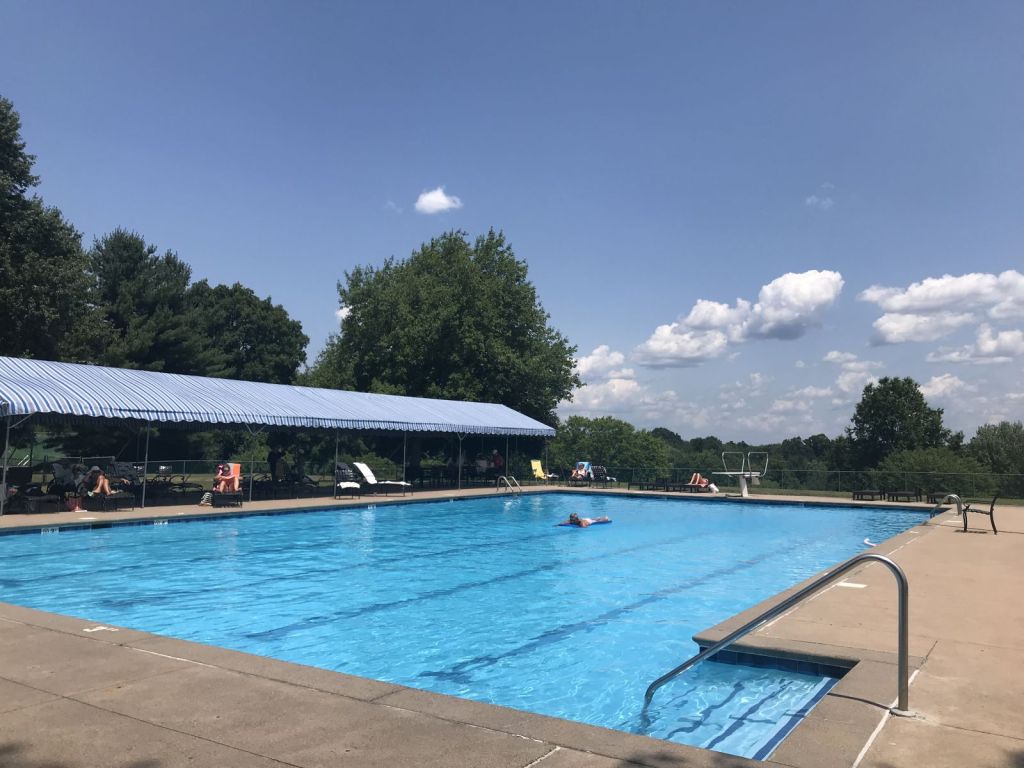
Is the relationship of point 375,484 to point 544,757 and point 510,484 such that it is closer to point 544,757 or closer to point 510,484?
point 510,484

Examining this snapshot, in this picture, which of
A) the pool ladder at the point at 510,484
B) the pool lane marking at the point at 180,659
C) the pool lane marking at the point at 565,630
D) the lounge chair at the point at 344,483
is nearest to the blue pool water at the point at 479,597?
the pool lane marking at the point at 565,630

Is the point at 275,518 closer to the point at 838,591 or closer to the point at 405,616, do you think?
the point at 405,616

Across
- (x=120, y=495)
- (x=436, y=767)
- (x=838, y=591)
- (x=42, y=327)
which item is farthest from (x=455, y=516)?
(x=42, y=327)

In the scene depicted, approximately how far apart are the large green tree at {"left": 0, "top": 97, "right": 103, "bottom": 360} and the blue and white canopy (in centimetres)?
892

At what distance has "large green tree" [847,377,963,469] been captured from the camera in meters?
49.5

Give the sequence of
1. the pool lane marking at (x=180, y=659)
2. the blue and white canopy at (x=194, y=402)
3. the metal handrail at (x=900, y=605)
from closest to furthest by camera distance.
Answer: the metal handrail at (x=900, y=605) → the pool lane marking at (x=180, y=659) → the blue and white canopy at (x=194, y=402)

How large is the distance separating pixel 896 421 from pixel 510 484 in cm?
3349

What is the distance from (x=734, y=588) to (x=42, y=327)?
28310 millimetres

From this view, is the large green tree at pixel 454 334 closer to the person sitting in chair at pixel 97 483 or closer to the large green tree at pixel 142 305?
the large green tree at pixel 142 305

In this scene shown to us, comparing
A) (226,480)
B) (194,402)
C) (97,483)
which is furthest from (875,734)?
(226,480)

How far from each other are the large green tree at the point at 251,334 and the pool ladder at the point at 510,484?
85.5 ft

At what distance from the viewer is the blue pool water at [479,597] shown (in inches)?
256

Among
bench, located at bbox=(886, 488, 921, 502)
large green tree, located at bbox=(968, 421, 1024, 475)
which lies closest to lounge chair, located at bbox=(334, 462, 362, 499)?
bench, located at bbox=(886, 488, 921, 502)

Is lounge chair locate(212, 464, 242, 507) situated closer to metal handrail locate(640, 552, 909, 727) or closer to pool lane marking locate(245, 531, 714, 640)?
pool lane marking locate(245, 531, 714, 640)
